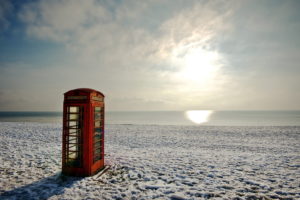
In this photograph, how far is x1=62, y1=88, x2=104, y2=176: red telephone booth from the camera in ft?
17.8

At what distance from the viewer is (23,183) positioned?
16.5 ft

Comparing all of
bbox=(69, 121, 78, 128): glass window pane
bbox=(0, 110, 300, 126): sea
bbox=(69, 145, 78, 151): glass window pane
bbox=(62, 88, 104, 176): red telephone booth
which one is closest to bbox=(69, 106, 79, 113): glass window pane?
bbox=(62, 88, 104, 176): red telephone booth

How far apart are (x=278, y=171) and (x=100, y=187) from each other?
21.0ft

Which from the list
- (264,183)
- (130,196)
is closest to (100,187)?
(130,196)

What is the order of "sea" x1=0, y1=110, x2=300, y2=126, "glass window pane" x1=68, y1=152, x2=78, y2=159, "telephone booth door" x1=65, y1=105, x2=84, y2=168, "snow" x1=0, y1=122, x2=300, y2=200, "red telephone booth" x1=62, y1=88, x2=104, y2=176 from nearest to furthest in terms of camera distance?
1. "snow" x1=0, y1=122, x2=300, y2=200
2. "red telephone booth" x1=62, y1=88, x2=104, y2=176
3. "telephone booth door" x1=65, y1=105, x2=84, y2=168
4. "glass window pane" x1=68, y1=152, x2=78, y2=159
5. "sea" x1=0, y1=110, x2=300, y2=126

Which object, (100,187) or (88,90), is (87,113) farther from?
(100,187)

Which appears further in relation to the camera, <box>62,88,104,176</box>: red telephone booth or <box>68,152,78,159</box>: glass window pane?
<box>68,152,78,159</box>: glass window pane

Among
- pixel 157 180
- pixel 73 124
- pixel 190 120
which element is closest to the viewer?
pixel 157 180

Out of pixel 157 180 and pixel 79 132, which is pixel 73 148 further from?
pixel 157 180

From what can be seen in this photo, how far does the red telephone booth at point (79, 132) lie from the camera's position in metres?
5.41

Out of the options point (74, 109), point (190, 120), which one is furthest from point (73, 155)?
point (190, 120)

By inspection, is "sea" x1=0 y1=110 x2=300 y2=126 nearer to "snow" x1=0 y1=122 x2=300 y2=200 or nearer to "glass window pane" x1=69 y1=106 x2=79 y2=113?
"snow" x1=0 y1=122 x2=300 y2=200

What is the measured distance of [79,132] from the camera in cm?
558

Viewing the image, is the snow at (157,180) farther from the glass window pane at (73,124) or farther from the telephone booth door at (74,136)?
the glass window pane at (73,124)
